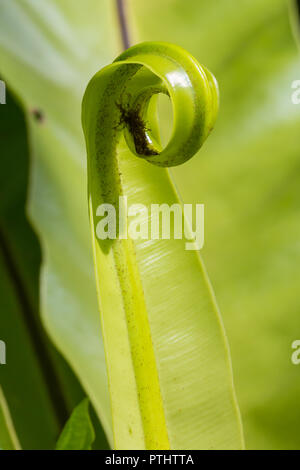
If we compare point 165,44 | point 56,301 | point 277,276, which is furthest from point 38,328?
point 165,44

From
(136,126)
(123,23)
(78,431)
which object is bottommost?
(78,431)

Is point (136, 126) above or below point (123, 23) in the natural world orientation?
below

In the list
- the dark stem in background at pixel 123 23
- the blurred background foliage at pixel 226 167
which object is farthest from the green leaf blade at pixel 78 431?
the dark stem in background at pixel 123 23

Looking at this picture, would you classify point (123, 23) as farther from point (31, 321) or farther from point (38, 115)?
point (31, 321)

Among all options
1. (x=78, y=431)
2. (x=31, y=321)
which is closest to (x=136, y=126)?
(x=78, y=431)

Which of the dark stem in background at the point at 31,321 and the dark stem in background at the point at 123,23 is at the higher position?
the dark stem in background at the point at 123,23

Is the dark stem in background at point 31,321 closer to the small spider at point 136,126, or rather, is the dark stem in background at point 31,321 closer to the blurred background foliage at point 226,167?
the blurred background foliage at point 226,167

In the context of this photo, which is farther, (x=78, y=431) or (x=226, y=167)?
(x=226, y=167)
